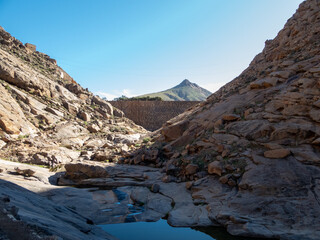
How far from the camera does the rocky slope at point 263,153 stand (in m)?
4.26

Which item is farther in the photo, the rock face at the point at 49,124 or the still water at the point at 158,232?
the rock face at the point at 49,124

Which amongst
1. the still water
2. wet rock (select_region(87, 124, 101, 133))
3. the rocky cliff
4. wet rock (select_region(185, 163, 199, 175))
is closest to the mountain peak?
the rocky cliff

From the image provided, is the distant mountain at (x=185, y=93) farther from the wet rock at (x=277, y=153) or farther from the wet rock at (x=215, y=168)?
the wet rock at (x=277, y=153)

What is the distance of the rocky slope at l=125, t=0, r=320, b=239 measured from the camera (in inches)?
168

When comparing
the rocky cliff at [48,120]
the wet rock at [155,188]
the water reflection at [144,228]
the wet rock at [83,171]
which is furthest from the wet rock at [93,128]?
the water reflection at [144,228]

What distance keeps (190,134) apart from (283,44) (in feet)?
21.4

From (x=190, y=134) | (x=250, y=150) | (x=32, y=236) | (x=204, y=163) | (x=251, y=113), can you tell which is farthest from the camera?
(x=190, y=134)

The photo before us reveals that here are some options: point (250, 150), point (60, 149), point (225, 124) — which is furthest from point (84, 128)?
point (250, 150)

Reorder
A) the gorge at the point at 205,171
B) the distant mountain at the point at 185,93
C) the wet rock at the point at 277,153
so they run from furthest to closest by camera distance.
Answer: the distant mountain at the point at 185,93
the wet rock at the point at 277,153
the gorge at the point at 205,171

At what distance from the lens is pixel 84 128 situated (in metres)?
14.8

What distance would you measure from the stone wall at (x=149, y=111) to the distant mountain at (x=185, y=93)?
82411 mm

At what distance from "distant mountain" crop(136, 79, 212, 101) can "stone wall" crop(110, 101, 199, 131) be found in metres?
82.4

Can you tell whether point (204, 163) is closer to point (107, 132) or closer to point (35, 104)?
point (107, 132)

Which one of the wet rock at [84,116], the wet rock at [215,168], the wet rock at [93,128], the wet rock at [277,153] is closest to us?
the wet rock at [277,153]
